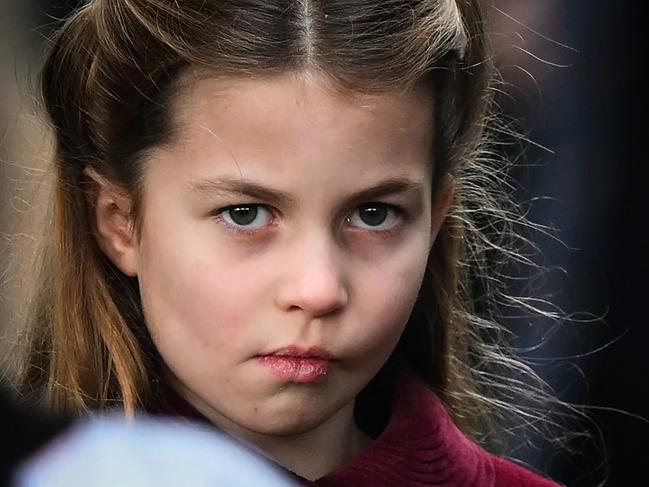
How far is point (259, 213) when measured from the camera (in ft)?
2.69

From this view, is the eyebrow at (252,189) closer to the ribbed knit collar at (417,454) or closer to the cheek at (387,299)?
the cheek at (387,299)

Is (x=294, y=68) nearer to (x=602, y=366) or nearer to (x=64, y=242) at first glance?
(x=64, y=242)

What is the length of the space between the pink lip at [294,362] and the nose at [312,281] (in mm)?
30

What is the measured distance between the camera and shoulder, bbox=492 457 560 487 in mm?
1004

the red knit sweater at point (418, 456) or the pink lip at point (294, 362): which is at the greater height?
the pink lip at point (294, 362)

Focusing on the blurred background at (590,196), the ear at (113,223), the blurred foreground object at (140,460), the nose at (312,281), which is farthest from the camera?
the blurred background at (590,196)

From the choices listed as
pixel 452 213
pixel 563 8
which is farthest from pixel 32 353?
pixel 563 8

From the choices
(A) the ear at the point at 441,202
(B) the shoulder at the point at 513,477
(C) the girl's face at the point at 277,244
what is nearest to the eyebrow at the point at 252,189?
(C) the girl's face at the point at 277,244

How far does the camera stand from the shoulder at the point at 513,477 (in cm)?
100

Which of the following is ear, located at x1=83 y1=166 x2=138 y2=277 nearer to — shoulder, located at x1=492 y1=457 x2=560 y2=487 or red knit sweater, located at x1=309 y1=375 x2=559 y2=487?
red knit sweater, located at x1=309 y1=375 x2=559 y2=487

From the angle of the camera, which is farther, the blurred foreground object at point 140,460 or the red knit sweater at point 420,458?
the red knit sweater at point 420,458

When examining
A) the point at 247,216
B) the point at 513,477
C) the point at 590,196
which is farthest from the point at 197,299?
the point at 590,196

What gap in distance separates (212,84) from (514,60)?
379 mm

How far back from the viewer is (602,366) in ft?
4.30
